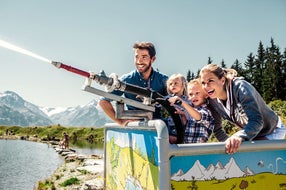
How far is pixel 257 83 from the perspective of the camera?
5616cm

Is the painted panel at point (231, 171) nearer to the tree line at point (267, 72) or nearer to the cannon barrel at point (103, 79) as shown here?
the cannon barrel at point (103, 79)

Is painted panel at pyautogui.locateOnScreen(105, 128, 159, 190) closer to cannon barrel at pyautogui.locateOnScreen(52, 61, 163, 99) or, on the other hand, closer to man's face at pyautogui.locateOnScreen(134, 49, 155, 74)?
cannon barrel at pyautogui.locateOnScreen(52, 61, 163, 99)

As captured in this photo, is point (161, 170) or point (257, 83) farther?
point (257, 83)

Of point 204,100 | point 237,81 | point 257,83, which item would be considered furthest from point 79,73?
point 257,83

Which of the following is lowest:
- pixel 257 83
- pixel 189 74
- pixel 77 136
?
pixel 77 136

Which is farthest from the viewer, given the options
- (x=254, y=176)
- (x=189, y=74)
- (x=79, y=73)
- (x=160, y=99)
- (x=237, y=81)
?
(x=189, y=74)

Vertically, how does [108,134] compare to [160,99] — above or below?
below

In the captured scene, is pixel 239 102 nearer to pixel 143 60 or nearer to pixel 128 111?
pixel 128 111

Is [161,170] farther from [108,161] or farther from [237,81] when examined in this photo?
[108,161]

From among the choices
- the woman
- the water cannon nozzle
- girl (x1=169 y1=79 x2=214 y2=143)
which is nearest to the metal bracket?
the water cannon nozzle

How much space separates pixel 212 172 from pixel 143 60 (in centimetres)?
178

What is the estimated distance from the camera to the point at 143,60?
3568 mm

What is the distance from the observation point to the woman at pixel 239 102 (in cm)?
255

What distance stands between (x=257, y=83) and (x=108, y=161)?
57.0 metres
